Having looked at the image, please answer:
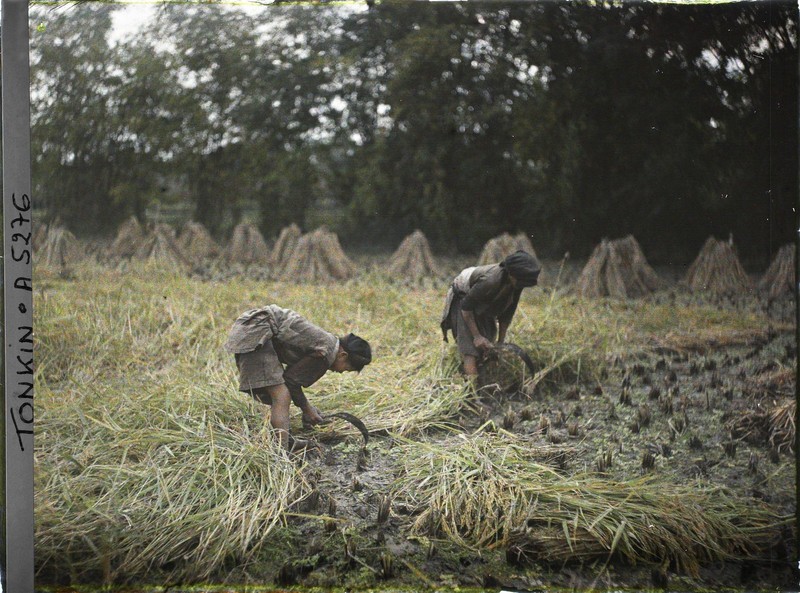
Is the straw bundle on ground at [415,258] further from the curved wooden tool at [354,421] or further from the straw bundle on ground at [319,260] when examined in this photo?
the curved wooden tool at [354,421]

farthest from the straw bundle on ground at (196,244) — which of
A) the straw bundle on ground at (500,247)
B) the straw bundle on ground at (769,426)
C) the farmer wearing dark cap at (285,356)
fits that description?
the straw bundle on ground at (769,426)

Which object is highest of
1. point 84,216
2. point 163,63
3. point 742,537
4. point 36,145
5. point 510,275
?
point 163,63

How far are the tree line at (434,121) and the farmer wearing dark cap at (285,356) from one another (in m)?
0.57

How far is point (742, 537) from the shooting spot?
3.65m

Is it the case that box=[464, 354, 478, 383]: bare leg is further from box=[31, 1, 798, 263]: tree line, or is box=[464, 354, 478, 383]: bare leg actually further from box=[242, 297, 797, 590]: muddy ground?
box=[31, 1, 798, 263]: tree line

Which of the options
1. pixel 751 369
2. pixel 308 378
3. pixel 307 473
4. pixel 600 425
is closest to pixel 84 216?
pixel 308 378

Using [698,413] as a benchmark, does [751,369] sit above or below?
above

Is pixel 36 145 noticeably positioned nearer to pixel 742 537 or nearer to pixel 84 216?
pixel 84 216

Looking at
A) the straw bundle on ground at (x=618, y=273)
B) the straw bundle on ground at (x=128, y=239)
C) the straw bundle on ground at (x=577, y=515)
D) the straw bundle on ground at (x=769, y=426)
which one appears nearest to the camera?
the straw bundle on ground at (x=577, y=515)

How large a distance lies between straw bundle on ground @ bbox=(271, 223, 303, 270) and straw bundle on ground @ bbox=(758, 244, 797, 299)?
8.98ft

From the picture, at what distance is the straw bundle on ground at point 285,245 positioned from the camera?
3.99 meters

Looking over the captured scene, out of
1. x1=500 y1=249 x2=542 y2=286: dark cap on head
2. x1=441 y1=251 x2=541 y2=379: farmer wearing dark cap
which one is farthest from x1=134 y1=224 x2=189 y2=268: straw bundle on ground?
x1=500 y1=249 x2=542 y2=286: dark cap on head

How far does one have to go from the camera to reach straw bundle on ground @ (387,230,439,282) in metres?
3.95

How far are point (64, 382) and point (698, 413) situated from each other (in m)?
3.70
